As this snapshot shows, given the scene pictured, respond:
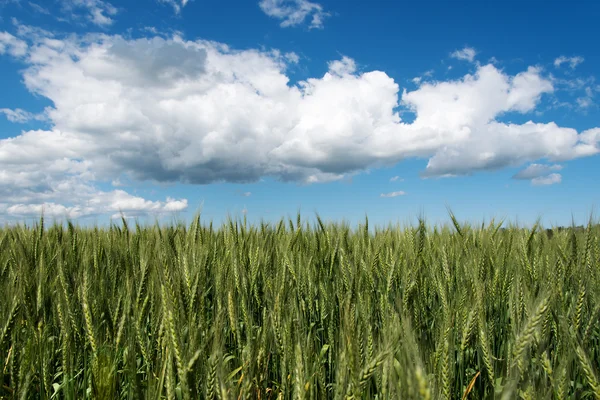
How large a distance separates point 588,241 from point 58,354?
11.0 ft

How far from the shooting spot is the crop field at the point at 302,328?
1329 mm

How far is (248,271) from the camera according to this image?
108 inches

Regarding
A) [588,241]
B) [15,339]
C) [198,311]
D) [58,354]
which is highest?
[588,241]

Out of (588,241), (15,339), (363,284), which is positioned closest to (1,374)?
(15,339)

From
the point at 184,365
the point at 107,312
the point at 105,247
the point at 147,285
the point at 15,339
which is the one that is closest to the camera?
the point at 184,365

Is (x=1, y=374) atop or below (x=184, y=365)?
below

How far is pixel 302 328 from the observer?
1.98m

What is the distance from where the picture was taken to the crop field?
133 centimetres

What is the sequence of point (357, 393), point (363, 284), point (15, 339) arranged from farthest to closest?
point (363, 284) < point (15, 339) < point (357, 393)

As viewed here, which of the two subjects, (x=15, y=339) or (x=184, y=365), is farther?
(x=15, y=339)

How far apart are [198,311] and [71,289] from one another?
126cm

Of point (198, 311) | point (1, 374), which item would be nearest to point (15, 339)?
point (1, 374)

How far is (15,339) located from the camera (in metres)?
1.86

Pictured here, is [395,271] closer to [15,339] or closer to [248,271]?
[248,271]
